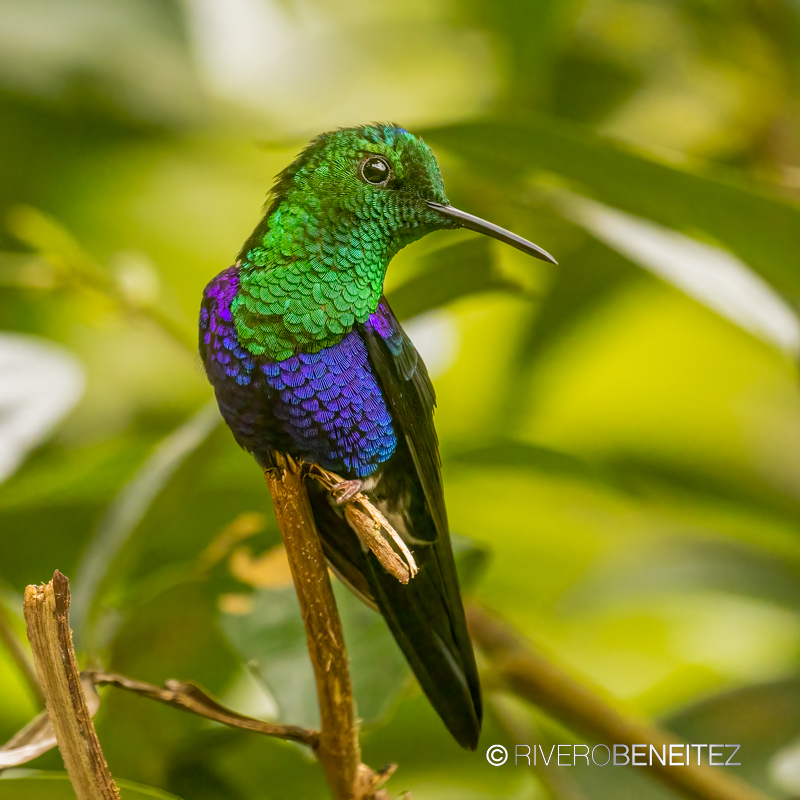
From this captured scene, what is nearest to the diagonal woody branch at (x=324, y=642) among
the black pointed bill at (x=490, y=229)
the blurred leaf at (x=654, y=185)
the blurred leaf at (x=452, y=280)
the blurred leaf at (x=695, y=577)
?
the black pointed bill at (x=490, y=229)

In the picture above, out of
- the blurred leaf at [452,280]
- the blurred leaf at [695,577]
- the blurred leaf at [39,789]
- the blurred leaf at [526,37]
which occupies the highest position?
the blurred leaf at [526,37]

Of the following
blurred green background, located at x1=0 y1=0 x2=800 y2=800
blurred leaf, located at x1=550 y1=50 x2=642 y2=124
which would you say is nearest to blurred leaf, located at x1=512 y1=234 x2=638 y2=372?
blurred green background, located at x1=0 y1=0 x2=800 y2=800

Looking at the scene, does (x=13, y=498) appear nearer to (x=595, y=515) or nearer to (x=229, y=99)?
(x=595, y=515)

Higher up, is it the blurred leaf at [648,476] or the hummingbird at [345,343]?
the blurred leaf at [648,476]

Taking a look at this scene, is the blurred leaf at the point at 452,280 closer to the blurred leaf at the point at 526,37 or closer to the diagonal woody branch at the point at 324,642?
the diagonal woody branch at the point at 324,642

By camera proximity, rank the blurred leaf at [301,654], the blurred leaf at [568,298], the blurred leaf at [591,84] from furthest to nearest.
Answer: the blurred leaf at [591,84] → the blurred leaf at [568,298] → the blurred leaf at [301,654]

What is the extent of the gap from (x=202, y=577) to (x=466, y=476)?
84cm

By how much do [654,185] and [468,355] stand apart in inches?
47.8

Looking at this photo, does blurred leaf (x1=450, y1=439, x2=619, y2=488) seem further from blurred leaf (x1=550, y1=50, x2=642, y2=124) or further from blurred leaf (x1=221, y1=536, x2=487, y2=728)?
blurred leaf (x1=550, y1=50, x2=642, y2=124)

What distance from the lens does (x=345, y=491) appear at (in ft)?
2.37

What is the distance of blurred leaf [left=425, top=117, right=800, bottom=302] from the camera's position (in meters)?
0.97

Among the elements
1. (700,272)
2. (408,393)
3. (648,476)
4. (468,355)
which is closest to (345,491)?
(408,393)

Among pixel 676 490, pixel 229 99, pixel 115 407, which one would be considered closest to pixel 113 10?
pixel 229 99

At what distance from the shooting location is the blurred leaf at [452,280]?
95 centimetres
